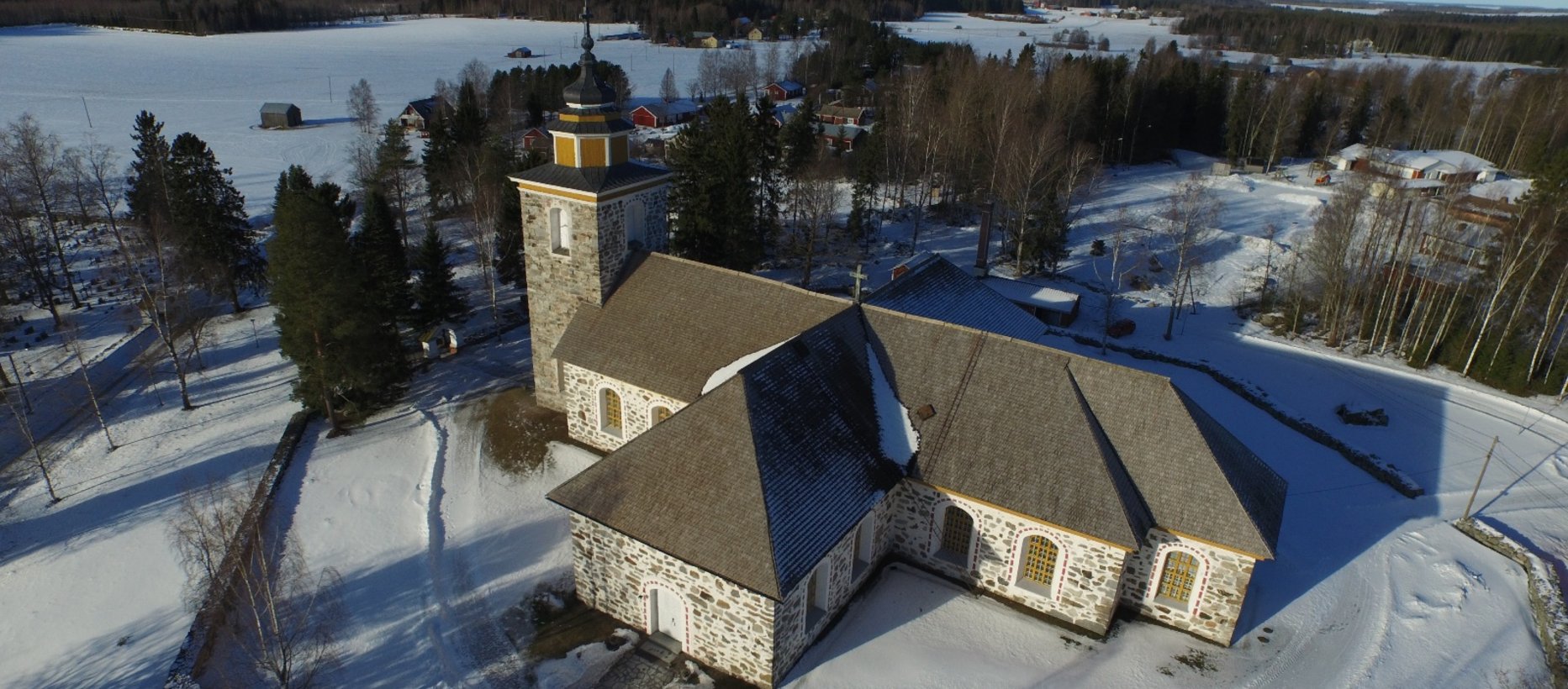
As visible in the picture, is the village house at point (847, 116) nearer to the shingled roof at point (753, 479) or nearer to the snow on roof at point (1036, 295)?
the snow on roof at point (1036, 295)

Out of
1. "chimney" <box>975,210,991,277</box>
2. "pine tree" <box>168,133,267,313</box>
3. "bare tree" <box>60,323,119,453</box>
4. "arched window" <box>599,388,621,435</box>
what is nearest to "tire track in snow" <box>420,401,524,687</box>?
"arched window" <box>599,388,621,435</box>

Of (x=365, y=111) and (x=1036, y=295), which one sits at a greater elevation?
(x=365, y=111)

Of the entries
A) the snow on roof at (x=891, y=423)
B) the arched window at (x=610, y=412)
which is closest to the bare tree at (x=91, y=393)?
the arched window at (x=610, y=412)

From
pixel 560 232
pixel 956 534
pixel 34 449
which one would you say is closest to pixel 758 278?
pixel 560 232

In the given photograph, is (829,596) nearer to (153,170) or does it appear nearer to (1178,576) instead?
(1178,576)

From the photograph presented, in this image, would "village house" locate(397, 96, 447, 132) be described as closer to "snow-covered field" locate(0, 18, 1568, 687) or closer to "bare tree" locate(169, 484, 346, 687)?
"snow-covered field" locate(0, 18, 1568, 687)

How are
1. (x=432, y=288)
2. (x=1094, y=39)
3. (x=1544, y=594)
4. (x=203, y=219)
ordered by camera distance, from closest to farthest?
(x=1544, y=594) < (x=432, y=288) < (x=203, y=219) < (x=1094, y=39)

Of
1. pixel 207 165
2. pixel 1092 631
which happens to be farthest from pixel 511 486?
pixel 207 165
